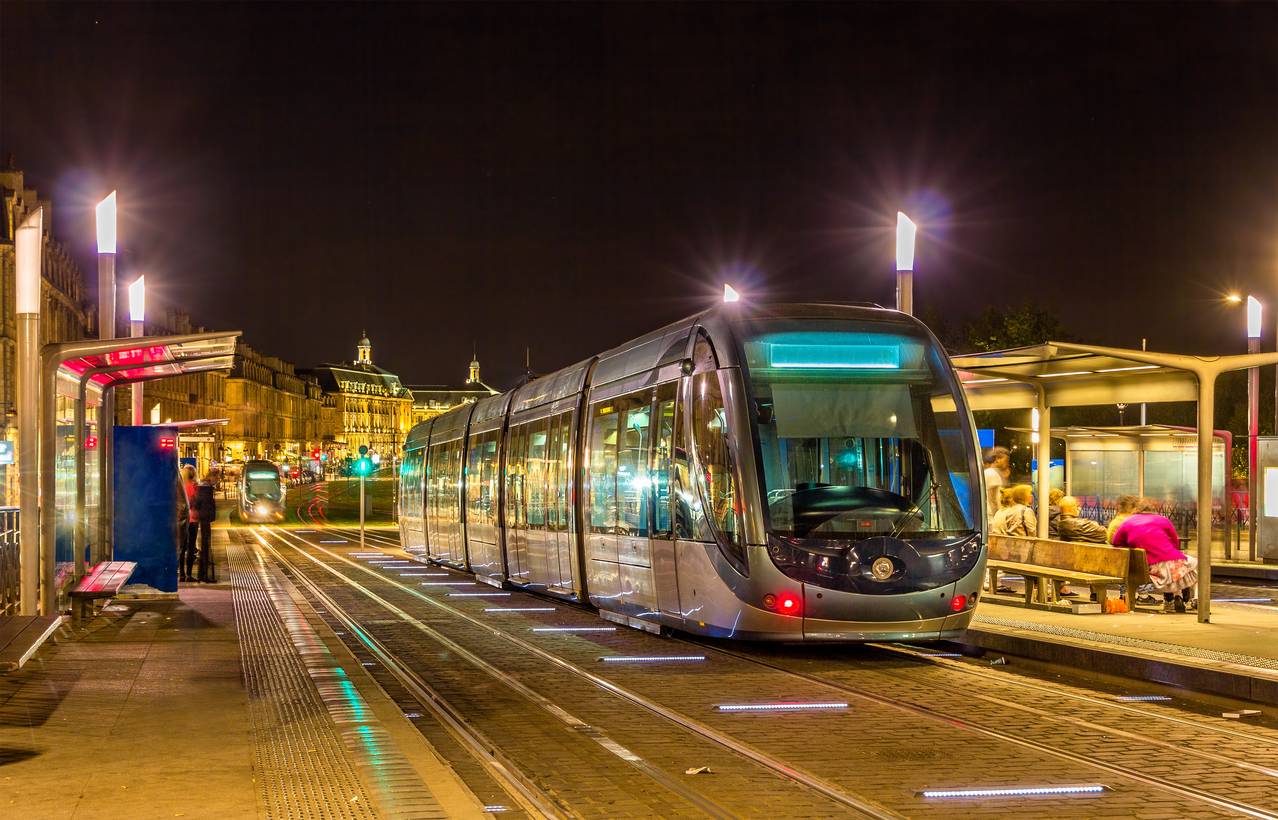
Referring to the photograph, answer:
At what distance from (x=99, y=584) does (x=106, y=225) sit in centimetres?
603

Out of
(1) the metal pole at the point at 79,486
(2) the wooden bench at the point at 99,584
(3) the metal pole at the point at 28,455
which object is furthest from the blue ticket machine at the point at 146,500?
(3) the metal pole at the point at 28,455

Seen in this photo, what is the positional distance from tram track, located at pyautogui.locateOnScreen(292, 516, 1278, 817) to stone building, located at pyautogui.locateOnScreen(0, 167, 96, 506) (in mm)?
44769

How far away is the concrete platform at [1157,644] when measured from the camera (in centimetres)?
1230

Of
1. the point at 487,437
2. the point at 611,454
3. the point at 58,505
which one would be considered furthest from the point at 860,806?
the point at 487,437

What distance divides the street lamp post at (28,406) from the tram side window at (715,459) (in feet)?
19.2

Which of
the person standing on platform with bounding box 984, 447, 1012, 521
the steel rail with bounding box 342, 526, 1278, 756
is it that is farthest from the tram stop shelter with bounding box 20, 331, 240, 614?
the person standing on platform with bounding box 984, 447, 1012, 521

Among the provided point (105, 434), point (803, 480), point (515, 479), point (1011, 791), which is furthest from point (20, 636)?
point (515, 479)

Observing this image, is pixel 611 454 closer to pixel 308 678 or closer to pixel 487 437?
pixel 308 678

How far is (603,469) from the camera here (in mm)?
17891

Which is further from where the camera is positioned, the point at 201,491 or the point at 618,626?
the point at 201,491

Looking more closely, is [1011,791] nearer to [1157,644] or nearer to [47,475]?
[1157,644]

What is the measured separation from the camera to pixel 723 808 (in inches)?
306

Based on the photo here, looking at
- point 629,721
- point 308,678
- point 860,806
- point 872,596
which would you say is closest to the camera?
point 860,806

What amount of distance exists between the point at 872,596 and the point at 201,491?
48.2 feet
